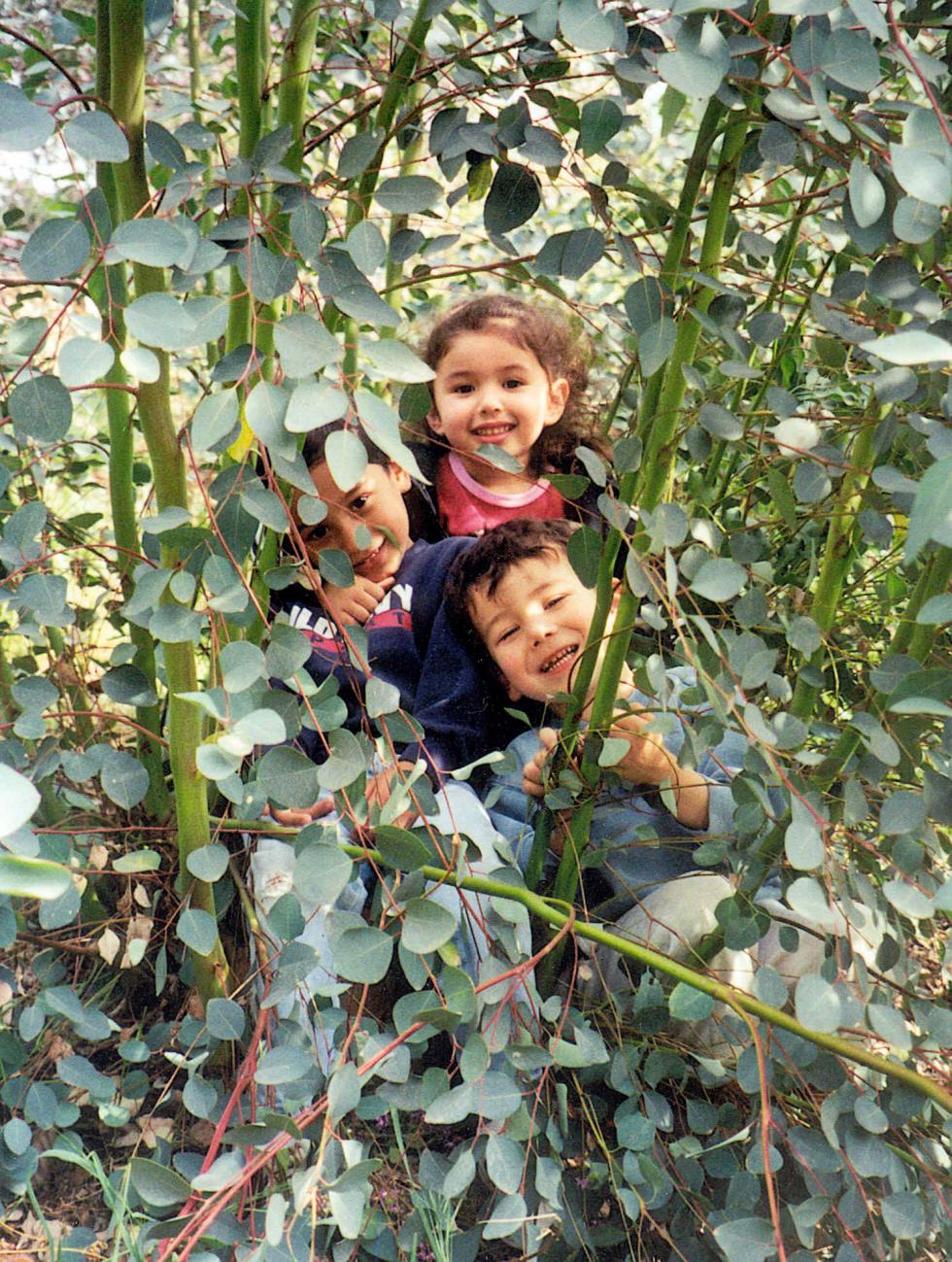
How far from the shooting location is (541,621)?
1.14 meters

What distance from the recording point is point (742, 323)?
0.86m

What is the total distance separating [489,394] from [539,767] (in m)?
0.44

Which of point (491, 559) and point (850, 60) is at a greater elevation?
point (850, 60)

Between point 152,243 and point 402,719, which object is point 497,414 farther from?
point 152,243

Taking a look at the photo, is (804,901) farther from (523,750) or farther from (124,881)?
(124,881)

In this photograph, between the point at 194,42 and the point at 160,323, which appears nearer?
the point at 160,323

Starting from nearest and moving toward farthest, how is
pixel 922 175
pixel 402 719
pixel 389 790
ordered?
pixel 922 175
pixel 402 719
pixel 389 790

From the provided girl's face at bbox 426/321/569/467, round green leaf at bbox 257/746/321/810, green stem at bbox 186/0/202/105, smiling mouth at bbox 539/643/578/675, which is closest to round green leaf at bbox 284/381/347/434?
round green leaf at bbox 257/746/321/810

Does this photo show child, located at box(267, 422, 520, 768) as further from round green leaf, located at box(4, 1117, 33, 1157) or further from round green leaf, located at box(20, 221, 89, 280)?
round green leaf, located at box(20, 221, 89, 280)

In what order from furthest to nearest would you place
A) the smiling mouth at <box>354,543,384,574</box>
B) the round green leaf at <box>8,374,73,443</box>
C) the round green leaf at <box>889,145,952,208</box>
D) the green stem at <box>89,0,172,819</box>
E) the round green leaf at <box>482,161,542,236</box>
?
1. the smiling mouth at <box>354,543,384,574</box>
2. the green stem at <box>89,0,172,819</box>
3. the round green leaf at <box>482,161,542,236</box>
4. the round green leaf at <box>8,374,73,443</box>
5. the round green leaf at <box>889,145,952,208</box>

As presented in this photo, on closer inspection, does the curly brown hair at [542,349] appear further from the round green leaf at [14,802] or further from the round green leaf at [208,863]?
the round green leaf at [14,802]

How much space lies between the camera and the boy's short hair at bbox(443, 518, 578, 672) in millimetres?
1164

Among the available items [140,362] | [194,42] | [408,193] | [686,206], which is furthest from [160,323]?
[194,42]

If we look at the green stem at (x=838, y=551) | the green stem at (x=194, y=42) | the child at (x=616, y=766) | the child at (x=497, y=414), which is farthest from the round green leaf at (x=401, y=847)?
the green stem at (x=194, y=42)
